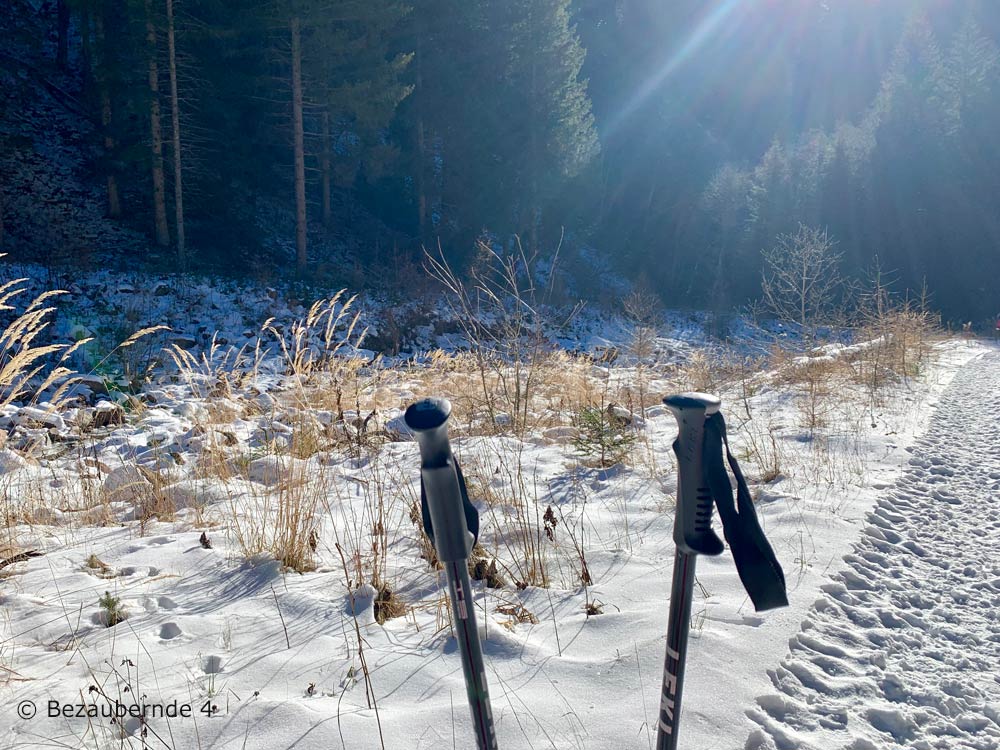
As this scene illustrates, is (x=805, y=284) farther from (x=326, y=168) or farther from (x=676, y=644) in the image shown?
(x=326, y=168)

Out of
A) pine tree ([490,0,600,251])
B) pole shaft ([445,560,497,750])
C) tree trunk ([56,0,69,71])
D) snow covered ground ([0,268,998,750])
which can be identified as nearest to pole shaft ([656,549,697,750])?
pole shaft ([445,560,497,750])

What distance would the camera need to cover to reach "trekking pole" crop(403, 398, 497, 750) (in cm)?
83

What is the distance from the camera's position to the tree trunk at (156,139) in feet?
49.4

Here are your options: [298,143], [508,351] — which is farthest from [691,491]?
[298,143]

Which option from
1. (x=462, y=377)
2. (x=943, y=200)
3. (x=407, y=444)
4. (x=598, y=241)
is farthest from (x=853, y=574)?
(x=943, y=200)

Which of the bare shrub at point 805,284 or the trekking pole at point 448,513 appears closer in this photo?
the trekking pole at point 448,513

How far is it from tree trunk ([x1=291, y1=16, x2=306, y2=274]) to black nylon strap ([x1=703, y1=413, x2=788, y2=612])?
61.1ft

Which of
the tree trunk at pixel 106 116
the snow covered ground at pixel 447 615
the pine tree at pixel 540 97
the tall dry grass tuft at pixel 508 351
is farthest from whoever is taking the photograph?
the pine tree at pixel 540 97

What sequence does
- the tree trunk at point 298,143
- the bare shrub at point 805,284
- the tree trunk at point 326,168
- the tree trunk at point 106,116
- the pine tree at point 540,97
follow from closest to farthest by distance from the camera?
the bare shrub at point 805,284
the tree trunk at point 106,116
the tree trunk at point 298,143
the tree trunk at point 326,168
the pine tree at point 540,97

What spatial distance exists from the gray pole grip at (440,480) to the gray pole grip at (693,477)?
1.14 ft

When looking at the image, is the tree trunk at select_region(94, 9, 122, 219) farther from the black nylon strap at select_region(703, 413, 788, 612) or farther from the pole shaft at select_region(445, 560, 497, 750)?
the black nylon strap at select_region(703, 413, 788, 612)

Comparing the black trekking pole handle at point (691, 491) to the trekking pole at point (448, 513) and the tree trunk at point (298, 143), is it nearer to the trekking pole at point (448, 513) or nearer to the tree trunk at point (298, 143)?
the trekking pole at point (448, 513)

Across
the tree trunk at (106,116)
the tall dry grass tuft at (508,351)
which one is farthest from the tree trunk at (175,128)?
the tall dry grass tuft at (508,351)

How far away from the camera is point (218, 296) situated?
1491cm
